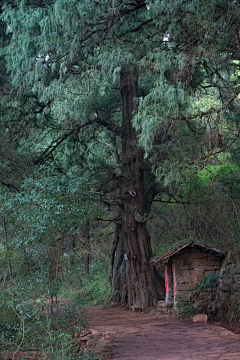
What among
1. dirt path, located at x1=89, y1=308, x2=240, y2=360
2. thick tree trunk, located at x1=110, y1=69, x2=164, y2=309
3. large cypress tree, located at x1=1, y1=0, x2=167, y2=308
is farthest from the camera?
thick tree trunk, located at x1=110, y1=69, x2=164, y2=309

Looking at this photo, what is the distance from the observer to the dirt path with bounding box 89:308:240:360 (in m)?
7.89

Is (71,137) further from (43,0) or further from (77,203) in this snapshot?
(77,203)

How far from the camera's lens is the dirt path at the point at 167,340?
7.89 meters

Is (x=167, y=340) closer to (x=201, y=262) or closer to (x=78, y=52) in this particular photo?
(x=201, y=262)

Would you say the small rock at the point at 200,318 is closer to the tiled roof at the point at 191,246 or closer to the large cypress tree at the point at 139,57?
the tiled roof at the point at 191,246

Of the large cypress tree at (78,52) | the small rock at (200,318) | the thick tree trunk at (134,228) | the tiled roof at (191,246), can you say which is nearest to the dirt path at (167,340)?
the small rock at (200,318)

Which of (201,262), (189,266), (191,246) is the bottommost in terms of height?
(189,266)

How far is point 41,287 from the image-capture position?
26.8ft

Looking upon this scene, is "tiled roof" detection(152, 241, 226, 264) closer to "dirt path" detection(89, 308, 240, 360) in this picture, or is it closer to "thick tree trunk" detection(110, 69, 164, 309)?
"thick tree trunk" detection(110, 69, 164, 309)

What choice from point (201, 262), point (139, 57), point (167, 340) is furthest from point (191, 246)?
point (139, 57)

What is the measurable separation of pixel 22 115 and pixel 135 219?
592cm

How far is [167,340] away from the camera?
9.95 m

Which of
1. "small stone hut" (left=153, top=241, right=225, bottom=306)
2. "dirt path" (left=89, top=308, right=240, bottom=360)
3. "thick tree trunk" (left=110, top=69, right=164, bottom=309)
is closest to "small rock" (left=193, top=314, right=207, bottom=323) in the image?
"dirt path" (left=89, top=308, right=240, bottom=360)

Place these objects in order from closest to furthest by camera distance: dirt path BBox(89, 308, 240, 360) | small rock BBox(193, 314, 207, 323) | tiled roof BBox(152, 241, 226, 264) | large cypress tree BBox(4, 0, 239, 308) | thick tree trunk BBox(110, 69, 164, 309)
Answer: dirt path BBox(89, 308, 240, 360)
large cypress tree BBox(4, 0, 239, 308)
small rock BBox(193, 314, 207, 323)
tiled roof BBox(152, 241, 226, 264)
thick tree trunk BBox(110, 69, 164, 309)
